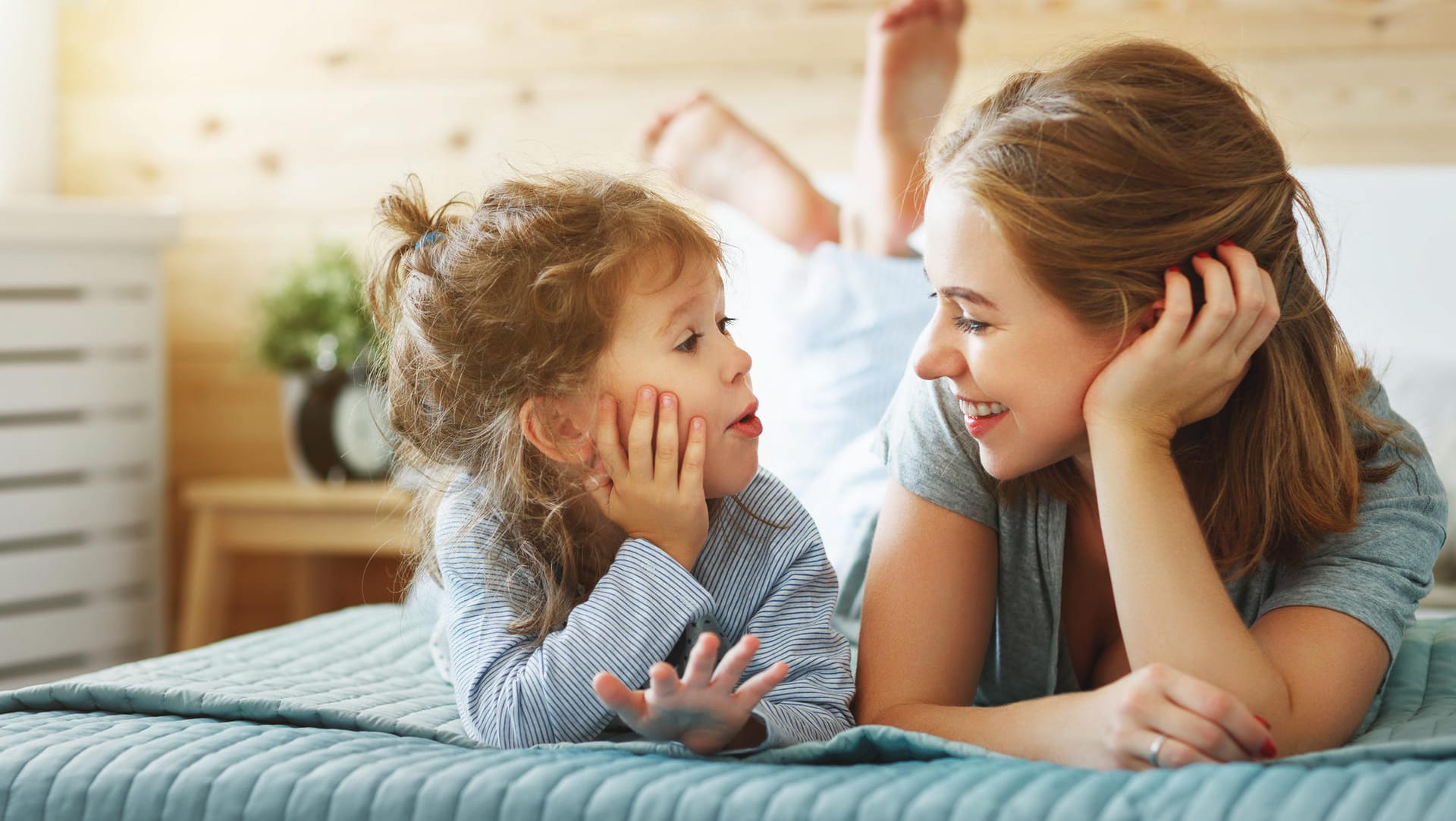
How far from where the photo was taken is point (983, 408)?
37.1 inches

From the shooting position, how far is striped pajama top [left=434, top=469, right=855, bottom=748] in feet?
2.95

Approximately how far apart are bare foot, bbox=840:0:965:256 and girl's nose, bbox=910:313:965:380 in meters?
0.94

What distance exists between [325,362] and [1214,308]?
200 cm

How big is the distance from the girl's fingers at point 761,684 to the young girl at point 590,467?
0.07 metres

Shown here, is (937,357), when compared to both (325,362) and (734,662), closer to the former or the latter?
(734,662)

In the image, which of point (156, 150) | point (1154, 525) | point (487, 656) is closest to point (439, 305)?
point (487, 656)

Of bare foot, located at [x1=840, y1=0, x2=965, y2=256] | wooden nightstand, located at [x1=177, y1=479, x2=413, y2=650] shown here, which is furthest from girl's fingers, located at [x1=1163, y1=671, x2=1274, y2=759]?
wooden nightstand, located at [x1=177, y1=479, x2=413, y2=650]

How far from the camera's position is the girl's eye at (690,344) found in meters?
0.99

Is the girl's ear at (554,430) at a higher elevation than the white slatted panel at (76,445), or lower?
higher

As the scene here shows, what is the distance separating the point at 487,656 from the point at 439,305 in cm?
26

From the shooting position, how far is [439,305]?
100 centimetres

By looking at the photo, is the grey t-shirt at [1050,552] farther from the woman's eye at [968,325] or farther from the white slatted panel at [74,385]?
the white slatted panel at [74,385]

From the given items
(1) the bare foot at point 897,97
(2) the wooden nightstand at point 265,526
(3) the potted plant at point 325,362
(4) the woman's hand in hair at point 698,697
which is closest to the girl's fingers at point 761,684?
(4) the woman's hand in hair at point 698,697

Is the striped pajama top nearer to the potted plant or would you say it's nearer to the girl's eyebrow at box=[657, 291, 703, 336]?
the girl's eyebrow at box=[657, 291, 703, 336]
